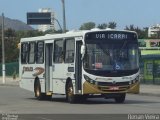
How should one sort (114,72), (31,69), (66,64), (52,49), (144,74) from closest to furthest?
(114,72) < (66,64) < (52,49) < (31,69) < (144,74)

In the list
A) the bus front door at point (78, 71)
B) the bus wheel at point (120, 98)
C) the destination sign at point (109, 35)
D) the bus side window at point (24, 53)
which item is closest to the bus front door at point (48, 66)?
the bus side window at point (24, 53)

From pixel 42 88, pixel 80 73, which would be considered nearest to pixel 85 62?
pixel 80 73

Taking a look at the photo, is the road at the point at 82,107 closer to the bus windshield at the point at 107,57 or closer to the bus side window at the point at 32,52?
the bus windshield at the point at 107,57

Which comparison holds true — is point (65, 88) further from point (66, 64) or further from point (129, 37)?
point (129, 37)

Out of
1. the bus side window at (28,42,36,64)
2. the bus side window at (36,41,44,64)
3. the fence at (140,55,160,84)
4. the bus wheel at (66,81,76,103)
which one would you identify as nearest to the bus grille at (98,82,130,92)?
the bus wheel at (66,81,76,103)

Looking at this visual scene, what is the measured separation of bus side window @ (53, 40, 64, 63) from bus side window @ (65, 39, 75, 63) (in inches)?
17.0

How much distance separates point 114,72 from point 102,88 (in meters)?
A: 0.86

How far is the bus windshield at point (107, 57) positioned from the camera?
2588 centimetres

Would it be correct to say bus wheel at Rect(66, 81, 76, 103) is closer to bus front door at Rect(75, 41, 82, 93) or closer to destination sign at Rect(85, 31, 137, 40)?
bus front door at Rect(75, 41, 82, 93)

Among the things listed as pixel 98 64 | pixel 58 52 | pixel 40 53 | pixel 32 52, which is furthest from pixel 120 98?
pixel 32 52

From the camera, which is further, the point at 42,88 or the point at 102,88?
the point at 42,88

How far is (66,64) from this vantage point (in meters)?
27.5

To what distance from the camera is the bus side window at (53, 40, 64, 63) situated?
1106 inches

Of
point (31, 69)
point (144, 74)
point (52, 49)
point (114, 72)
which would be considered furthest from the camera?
point (144, 74)
